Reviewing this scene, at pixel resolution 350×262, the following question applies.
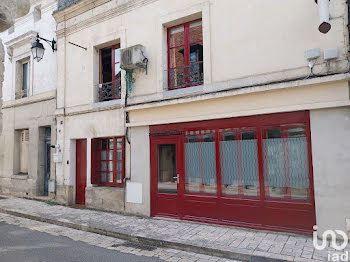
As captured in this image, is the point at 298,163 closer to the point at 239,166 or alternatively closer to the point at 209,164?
the point at 239,166

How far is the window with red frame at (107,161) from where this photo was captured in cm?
809

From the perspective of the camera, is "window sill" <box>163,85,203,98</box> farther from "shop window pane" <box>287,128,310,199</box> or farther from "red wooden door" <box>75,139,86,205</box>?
"red wooden door" <box>75,139,86,205</box>

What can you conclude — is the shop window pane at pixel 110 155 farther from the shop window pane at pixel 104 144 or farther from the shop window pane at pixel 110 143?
the shop window pane at pixel 104 144

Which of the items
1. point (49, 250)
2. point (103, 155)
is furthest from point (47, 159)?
point (49, 250)

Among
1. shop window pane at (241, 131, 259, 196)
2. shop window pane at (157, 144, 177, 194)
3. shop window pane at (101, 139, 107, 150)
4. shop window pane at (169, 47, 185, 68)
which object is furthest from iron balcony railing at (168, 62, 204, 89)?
shop window pane at (101, 139, 107, 150)

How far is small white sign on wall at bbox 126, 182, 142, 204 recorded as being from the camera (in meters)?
7.33

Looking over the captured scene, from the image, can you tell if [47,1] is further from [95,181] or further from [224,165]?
[224,165]

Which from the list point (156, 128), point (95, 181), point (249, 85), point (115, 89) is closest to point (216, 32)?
point (249, 85)

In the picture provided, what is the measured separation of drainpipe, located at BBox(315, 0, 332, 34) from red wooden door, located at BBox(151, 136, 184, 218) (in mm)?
3823

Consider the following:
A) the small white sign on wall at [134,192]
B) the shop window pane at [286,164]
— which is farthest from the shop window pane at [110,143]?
the shop window pane at [286,164]

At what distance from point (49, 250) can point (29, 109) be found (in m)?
7.17

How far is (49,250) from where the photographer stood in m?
5.05

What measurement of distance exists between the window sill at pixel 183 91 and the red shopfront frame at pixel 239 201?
76 centimetres

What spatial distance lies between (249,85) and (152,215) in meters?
4.12
